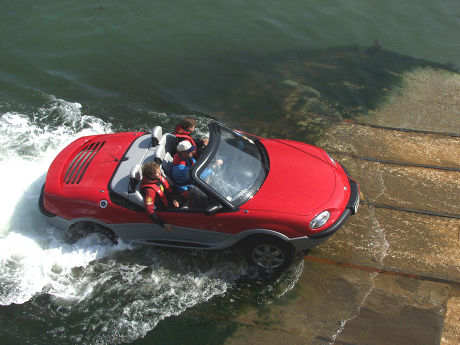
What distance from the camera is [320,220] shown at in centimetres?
517

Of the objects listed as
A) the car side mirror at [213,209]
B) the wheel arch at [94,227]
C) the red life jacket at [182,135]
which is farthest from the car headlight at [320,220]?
the wheel arch at [94,227]

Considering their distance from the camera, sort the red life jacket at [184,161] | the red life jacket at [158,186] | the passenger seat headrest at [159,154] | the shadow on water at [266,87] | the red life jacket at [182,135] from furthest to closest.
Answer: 1. the shadow on water at [266,87]
2. the red life jacket at [182,135]
3. the passenger seat headrest at [159,154]
4. the red life jacket at [184,161]
5. the red life jacket at [158,186]

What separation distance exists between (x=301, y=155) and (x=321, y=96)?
4.10 metres

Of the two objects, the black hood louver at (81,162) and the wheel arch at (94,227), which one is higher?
the black hood louver at (81,162)

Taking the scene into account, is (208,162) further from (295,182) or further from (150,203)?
(295,182)

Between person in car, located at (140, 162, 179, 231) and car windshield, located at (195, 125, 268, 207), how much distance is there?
1.91ft

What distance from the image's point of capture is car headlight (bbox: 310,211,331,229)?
512cm

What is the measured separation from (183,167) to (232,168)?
669 millimetres

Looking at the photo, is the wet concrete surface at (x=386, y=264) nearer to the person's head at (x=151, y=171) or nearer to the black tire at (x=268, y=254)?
the black tire at (x=268, y=254)

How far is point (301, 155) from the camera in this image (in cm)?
601

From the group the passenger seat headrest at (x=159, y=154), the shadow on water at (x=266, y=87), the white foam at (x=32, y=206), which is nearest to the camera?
the passenger seat headrest at (x=159, y=154)

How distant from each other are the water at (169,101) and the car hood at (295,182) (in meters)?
1.13

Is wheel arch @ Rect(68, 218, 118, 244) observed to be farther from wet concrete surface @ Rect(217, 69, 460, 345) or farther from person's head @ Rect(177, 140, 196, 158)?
wet concrete surface @ Rect(217, 69, 460, 345)

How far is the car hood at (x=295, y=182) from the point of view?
205 inches
